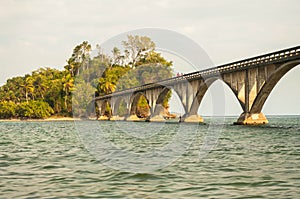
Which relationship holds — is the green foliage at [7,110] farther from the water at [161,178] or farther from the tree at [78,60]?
the water at [161,178]

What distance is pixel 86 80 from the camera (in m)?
118

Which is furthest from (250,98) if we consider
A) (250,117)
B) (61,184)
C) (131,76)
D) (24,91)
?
(24,91)

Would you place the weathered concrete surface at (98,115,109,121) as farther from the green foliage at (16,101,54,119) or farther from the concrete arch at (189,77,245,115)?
the concrete arch at (189,77,245,115)

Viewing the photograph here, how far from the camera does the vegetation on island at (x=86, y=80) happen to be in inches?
4365

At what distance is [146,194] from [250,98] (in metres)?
38.4

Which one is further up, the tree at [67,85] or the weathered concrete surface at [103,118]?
the tree at [67,85]

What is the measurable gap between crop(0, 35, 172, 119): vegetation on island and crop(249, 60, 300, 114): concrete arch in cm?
5409

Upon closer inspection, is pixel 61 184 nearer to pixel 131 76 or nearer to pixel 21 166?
pixel 21 166

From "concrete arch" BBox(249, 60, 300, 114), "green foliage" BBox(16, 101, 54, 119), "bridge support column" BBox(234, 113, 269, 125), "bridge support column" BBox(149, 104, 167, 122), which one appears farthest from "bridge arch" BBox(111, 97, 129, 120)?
"concrete arch" BBox(249, 60, 300, 114)

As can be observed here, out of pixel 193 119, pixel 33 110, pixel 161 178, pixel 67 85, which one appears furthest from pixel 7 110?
pixel 161 178

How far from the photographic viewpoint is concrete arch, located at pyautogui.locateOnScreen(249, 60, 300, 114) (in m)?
40.7

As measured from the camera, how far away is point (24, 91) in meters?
139

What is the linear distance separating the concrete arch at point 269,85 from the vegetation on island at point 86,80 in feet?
177

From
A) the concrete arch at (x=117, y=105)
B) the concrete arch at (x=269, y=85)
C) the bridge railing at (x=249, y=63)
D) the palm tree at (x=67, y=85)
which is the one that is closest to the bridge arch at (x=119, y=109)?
the concrete arch at (x=117, y=105)
